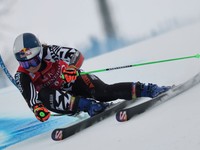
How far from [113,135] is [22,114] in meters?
2.96

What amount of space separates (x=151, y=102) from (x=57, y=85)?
0.93 metres

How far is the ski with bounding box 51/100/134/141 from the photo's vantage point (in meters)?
2.46

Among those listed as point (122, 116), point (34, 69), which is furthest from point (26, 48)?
point (122, 116)

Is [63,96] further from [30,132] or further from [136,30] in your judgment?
[136,30]

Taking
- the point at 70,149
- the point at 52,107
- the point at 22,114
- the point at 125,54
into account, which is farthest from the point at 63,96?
the point at 125,54

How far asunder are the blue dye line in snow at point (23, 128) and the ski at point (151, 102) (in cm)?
133

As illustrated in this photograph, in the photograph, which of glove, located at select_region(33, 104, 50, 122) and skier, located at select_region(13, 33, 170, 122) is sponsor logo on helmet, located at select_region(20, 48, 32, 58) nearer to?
skier, located at select_region(13, 33, 170, 122)

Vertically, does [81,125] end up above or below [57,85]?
below

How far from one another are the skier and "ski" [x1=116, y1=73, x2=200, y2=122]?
0.40 ft

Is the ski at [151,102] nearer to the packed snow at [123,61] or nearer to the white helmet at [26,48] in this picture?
the packed snow at [123,61]

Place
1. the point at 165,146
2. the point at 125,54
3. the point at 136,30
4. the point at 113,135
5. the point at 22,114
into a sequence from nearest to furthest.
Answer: the point at 165,146 < the point at 113,135 < the point at 22,114 < the point at 125,54 < the point at 136,30

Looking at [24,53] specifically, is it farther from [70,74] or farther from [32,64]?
[70,74]

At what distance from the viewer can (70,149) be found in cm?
201

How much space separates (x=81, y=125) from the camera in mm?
2594
